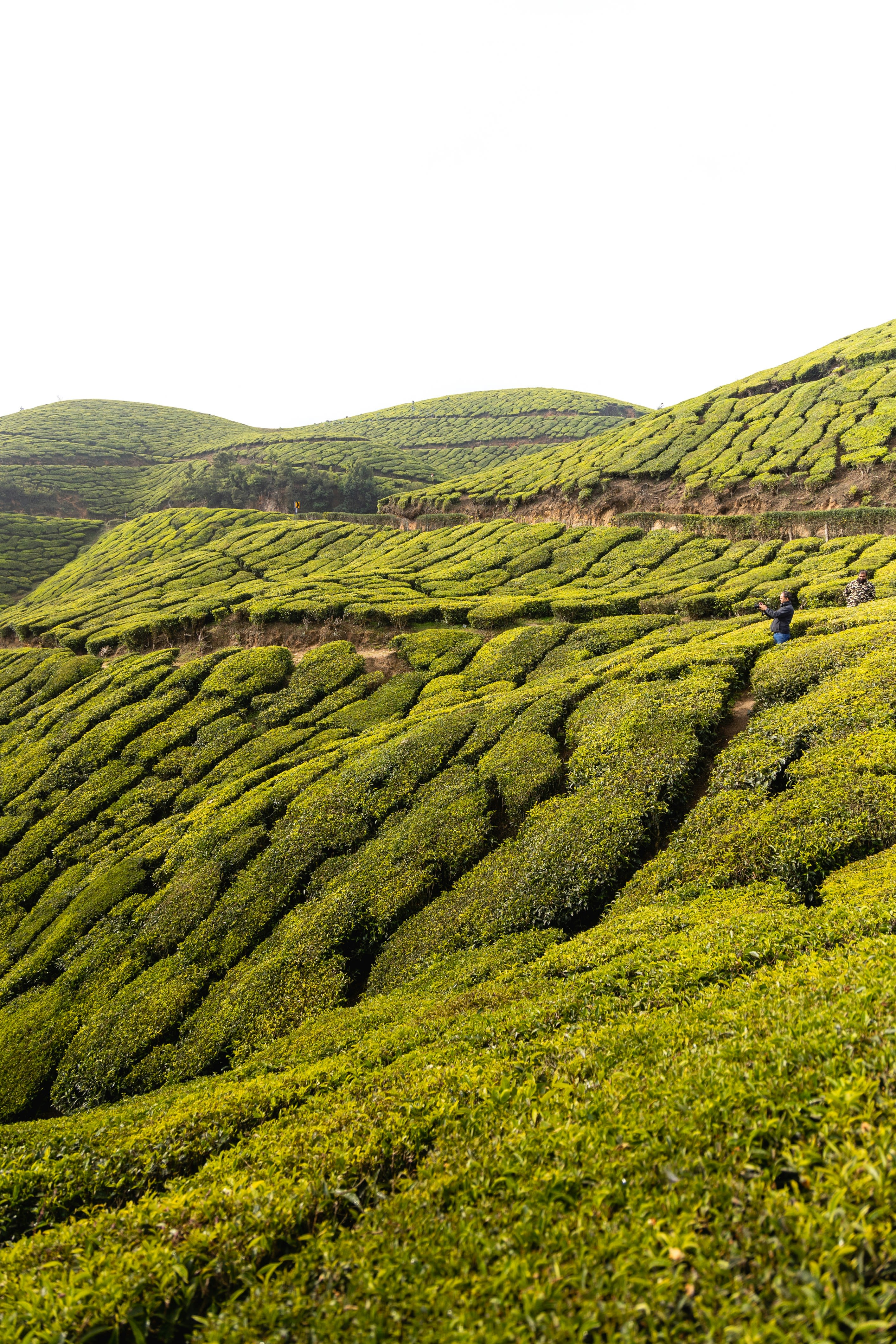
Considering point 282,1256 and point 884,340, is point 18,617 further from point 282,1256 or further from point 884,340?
point 884,340

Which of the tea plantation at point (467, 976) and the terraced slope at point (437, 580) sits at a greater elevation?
the terraced slope at point (437, 580)

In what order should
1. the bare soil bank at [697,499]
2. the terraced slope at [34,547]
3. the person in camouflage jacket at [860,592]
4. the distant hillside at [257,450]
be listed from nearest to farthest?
the person in camouflage jacket at [860,592]
the bare soil bank at [697,499]
the terraced slope at [34,547]
the distant hillside at [257,450]

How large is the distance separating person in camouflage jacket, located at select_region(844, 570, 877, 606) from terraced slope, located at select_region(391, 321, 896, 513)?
18.7m

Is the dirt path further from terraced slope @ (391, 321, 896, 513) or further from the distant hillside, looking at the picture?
the distant hillside

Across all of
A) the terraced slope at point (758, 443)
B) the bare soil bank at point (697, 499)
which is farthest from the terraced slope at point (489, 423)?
the bare soil bank at point (697, 499)

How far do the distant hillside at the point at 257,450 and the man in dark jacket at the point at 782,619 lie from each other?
68.2 m

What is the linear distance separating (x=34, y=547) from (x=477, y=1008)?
8243 cm

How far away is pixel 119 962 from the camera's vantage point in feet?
43.4

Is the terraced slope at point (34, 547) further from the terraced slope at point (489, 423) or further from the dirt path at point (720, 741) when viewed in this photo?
the dirt path at point (720, 741)

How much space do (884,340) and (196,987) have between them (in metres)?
60.1

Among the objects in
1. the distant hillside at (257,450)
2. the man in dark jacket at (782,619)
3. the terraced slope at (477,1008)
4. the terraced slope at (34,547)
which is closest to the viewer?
the terraced slope at (477,1008)

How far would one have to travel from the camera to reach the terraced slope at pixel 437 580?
23797 mm

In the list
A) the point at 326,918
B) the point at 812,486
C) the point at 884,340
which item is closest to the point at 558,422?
the point at 884,340

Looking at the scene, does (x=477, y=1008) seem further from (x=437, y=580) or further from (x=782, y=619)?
(x=437, y=580)
